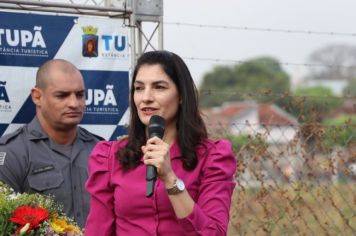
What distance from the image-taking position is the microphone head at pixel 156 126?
326 cm

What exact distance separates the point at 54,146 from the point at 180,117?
1587 millimetres

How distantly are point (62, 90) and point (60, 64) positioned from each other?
0.17 m

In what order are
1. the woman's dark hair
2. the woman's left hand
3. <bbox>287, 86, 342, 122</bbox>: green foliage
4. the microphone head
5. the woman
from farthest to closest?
<bbox>287, 86, 342, 122</bbox>: green foliage → the woman's dark hair → the woman → the microphone head → the woman's left hand

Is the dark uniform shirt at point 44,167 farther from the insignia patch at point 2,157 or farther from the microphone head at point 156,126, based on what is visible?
the microphone head at point 156,126

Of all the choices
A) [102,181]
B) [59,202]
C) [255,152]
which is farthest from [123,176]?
[255,152]

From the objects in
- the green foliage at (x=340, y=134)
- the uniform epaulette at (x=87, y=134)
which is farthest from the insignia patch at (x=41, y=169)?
the green foliage at (x=340, y=134)

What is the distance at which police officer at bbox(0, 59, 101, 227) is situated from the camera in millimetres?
4773

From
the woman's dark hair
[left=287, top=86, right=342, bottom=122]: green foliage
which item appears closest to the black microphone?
the woman's dark hair

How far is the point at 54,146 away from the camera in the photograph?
499 cm

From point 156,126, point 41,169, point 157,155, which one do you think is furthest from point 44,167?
point 157,155

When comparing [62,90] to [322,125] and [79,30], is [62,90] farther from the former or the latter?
[322,125]

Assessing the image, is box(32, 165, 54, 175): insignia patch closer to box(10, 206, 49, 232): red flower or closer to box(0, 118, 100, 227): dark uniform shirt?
box(0, 118, 100, 227): dark uniform shirt

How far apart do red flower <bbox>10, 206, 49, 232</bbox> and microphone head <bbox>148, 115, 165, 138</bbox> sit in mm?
874

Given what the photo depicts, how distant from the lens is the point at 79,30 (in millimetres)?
5352
